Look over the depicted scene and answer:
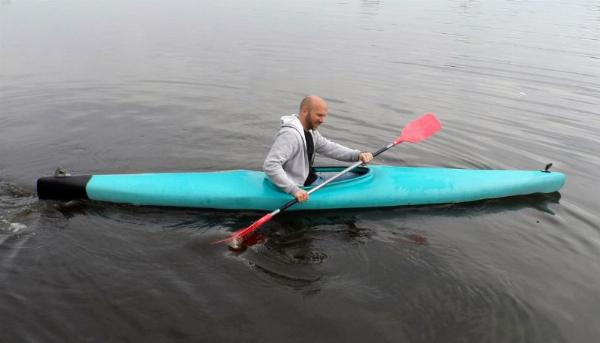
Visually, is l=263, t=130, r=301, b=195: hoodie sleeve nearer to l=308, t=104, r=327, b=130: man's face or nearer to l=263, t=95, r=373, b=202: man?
l=263, t=95, r=373, b=202: man

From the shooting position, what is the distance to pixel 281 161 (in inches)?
204

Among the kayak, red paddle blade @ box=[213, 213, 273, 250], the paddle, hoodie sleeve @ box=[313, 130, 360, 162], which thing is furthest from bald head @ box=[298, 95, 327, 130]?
red paddle blade @ box=[213, 213, 273, 250]

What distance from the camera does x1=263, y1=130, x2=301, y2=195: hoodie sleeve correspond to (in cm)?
514

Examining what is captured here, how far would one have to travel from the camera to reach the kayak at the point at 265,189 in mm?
5418

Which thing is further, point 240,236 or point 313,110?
point 313,110

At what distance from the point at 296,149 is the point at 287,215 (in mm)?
840

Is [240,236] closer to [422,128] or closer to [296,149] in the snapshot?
[296,149]

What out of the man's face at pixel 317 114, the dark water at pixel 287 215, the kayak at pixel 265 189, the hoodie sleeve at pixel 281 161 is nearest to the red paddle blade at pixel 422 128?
the kayak at pixel 265 189

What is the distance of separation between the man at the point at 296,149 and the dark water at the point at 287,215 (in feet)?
1.67

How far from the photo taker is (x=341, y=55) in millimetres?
15859

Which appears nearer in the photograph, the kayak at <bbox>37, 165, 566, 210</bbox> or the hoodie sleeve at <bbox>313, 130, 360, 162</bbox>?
the kayak at <bbox>37, 165, 566, 210</bbox>

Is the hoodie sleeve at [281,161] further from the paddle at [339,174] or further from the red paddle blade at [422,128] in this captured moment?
the red paddle blade at [422,128]

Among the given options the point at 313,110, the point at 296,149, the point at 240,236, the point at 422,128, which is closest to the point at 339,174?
the point at 296,149

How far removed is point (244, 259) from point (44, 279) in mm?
1771
